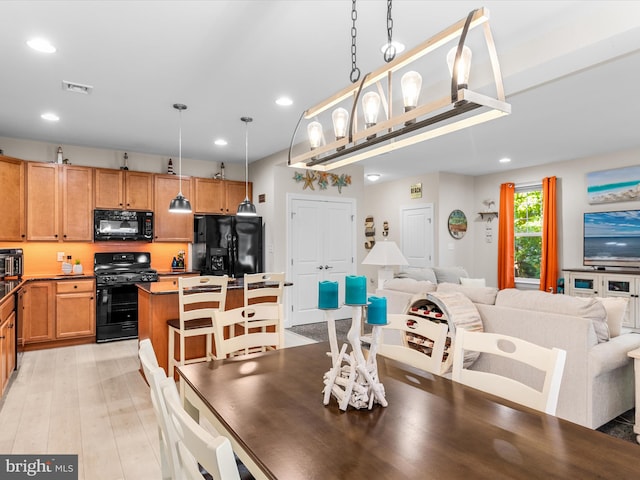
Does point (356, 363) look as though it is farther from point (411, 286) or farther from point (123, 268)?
point (123, 268)

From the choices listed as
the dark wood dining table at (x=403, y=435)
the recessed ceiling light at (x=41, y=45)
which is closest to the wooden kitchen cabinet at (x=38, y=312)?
the recessed ceiling light at (x=41, y=45)

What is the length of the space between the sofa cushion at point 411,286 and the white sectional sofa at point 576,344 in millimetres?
584

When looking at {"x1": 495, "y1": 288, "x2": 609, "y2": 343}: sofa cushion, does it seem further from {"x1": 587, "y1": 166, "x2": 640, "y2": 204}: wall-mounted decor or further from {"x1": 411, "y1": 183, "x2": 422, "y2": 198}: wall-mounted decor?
{"x1": 411, "y1": 183, "x2": 422, "y2": 198}: wall-mounted decor

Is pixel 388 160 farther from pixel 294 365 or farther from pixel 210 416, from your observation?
pixel 210 416

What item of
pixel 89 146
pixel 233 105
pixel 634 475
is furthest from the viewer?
pixel 89 146

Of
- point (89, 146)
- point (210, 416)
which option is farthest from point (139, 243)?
point (210, 416)

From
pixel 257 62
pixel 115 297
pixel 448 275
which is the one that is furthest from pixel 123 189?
pixel 448 275

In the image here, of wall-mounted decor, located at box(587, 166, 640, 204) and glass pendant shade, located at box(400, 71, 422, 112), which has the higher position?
wall-mounted decor, located at box(587, 166, 640, 204)

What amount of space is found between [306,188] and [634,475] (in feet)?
18.4

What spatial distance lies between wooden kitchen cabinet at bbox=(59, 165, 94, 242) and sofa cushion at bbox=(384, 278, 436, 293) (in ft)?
13.4

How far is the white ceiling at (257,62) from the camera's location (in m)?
2.43

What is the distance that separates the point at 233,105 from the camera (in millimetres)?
4039

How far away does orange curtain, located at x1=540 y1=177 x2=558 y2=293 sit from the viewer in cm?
674

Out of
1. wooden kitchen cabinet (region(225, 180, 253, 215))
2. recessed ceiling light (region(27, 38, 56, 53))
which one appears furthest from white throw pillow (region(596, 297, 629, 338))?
wooden kitchen cabinet (region(225, 180, 253, 215))
